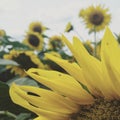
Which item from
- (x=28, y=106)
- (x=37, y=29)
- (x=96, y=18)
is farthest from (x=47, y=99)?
(x=37, y=29)

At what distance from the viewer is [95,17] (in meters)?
4.52

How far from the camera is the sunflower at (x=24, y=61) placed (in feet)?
8.21

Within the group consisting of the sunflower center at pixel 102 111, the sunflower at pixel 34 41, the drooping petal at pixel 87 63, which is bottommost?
the sunflower at pixel 34 41

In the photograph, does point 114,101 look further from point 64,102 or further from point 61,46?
point 61,46

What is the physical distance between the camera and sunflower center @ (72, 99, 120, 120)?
91 centimetres

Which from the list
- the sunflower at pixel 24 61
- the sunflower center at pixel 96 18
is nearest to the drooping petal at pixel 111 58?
the sunflower at pixel 24 61

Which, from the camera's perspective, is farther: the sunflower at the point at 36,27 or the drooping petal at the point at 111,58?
the sunflower at the point at 36,27

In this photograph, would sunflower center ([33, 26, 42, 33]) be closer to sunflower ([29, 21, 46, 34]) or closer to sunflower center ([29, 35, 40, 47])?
sunflower ([29, 21, 46, 34])

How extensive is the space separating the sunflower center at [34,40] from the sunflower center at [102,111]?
3298 mm

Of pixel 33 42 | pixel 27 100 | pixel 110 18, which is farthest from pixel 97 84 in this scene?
pixel 110 18

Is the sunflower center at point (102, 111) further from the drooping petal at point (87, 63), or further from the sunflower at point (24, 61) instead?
the sunflower at point (24, 61)

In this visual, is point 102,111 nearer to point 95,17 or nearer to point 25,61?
point 25,61

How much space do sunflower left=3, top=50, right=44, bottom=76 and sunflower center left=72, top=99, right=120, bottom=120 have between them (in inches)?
58.2

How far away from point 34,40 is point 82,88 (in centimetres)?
339
